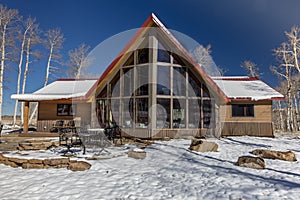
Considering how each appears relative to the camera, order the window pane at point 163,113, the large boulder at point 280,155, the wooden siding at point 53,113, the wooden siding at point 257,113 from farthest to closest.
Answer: the wooden siding at point 53,113 → the wooden siding at point 257,113 → the window pane at point 163,113 → the large boulder at point 280,155

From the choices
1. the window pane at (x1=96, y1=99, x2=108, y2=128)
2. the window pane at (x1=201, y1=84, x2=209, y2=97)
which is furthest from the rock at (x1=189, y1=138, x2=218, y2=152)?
the window pane at (x1=96, y1=99, x2=108, y2=128)

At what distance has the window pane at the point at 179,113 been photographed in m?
10.1

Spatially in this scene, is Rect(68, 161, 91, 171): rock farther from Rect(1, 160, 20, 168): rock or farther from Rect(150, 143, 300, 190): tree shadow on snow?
Rect(150, 143, 300, 190): tree shadow on snow

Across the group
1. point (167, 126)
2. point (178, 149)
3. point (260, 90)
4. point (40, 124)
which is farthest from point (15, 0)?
point (260, 90)

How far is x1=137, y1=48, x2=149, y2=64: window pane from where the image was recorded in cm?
1025

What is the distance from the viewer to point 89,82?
16734mm

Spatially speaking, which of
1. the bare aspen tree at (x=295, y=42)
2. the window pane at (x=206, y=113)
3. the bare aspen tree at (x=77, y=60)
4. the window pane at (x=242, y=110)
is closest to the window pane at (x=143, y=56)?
the window pane at (x=206, y=113)

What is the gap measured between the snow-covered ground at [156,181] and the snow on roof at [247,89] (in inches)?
277

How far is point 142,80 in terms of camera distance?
33.8ft

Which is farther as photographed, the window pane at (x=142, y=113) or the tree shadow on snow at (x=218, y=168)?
the window pane at (x=142, y=113)

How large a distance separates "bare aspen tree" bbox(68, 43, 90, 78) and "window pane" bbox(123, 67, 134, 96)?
15717 millimetres

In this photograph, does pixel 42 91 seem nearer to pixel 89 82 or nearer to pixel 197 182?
pixel 89 82

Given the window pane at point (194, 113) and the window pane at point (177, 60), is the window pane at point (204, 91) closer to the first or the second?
the window pane at point (194, 113)

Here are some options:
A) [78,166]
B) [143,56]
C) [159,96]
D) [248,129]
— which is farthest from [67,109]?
[248,129]
